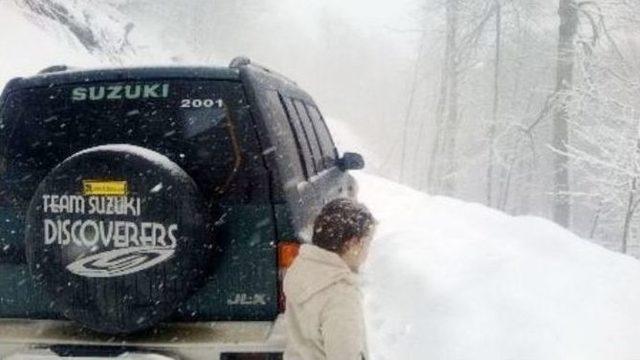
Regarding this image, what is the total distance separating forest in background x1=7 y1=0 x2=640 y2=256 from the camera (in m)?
22.5

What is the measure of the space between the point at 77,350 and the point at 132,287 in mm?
431

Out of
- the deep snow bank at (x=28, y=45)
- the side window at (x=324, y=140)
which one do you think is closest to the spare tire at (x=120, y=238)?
the side window at (x=324, y=140)

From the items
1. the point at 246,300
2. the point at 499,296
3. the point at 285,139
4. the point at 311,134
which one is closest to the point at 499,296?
the point at 499,296

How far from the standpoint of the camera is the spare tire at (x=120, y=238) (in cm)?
334

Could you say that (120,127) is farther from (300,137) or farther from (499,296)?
(499,296)

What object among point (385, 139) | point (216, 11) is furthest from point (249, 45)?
point (385, 139)

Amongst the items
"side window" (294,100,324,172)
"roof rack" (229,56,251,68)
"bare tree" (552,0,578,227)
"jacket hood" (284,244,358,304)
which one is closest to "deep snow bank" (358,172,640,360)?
"side window" (294,100,324,172)

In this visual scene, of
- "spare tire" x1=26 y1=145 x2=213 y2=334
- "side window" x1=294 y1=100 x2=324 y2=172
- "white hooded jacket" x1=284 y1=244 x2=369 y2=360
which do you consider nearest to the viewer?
"white hooded jacket" x1=284 y1=244 x2=369 y2=360

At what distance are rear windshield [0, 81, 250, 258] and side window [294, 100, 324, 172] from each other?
4.11 feet

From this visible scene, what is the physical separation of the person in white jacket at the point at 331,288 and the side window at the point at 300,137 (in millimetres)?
1805

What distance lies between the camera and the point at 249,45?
64688 millimetres

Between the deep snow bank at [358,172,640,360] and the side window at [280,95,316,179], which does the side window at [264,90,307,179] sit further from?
the deep snow bank at [358,172,640,360]

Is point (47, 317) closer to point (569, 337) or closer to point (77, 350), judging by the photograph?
point (77, 350)

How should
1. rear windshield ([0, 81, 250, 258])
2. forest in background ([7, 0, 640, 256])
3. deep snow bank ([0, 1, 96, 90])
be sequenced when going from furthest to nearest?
forest in background ([7, 0, 640, 256]) < deep snow bank ([0, 1, 96, 90]) < rear windshield ([0, 81, 250, 258])
